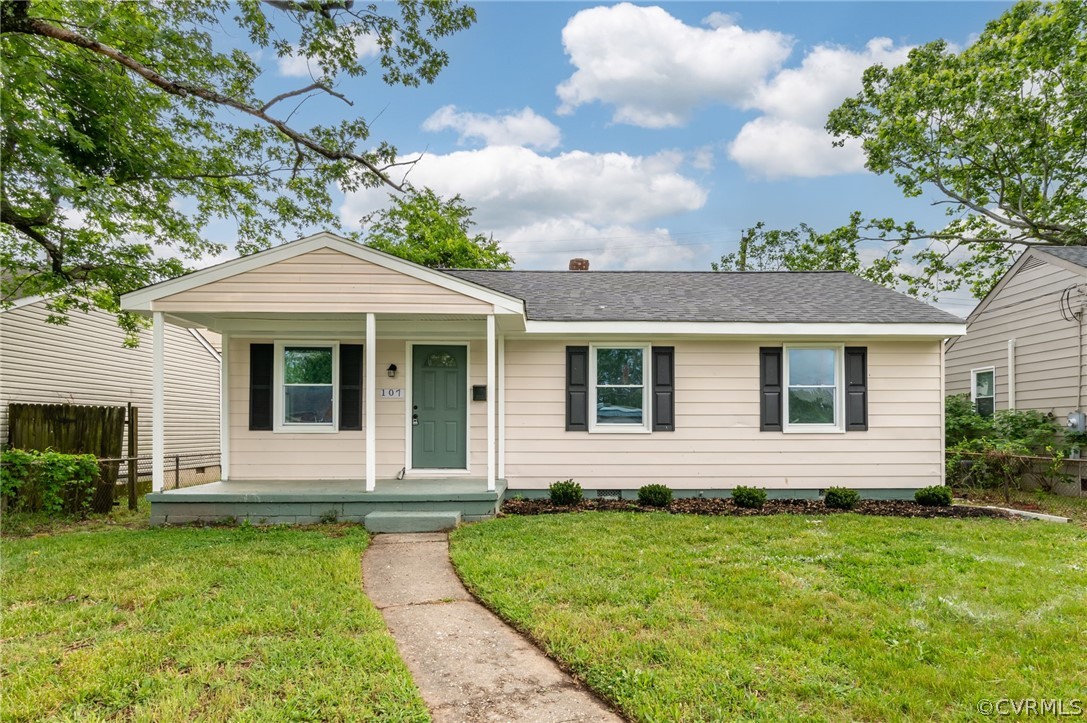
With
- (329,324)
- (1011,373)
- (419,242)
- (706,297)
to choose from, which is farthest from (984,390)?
(419,242)

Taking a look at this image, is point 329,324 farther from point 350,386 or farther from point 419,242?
point 419,242

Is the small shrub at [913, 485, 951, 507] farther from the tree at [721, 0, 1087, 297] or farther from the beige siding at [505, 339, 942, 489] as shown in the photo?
the tree at [721, 0, 1087, 297]

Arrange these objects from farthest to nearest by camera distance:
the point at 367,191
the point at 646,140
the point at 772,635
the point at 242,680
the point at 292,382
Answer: the point at 646,140, the point at 367,191, the point at 292,382, the point at 772,635, the point at 242,680

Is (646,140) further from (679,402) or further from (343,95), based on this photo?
(679,402)

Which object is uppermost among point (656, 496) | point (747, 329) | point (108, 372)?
point (747, 329)

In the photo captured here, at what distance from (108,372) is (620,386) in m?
11.8

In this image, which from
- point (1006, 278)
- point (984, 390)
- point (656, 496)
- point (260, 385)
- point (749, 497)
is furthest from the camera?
point (984, 390)

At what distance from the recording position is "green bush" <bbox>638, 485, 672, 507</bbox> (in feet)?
26.9

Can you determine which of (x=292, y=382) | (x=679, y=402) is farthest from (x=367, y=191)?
(x=679, y=402)

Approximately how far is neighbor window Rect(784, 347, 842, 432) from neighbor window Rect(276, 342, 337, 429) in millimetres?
7004

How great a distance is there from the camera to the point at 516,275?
11039mm

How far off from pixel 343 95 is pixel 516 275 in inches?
174

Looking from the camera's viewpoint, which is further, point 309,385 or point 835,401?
point 835,401

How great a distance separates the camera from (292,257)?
7.07 metres
